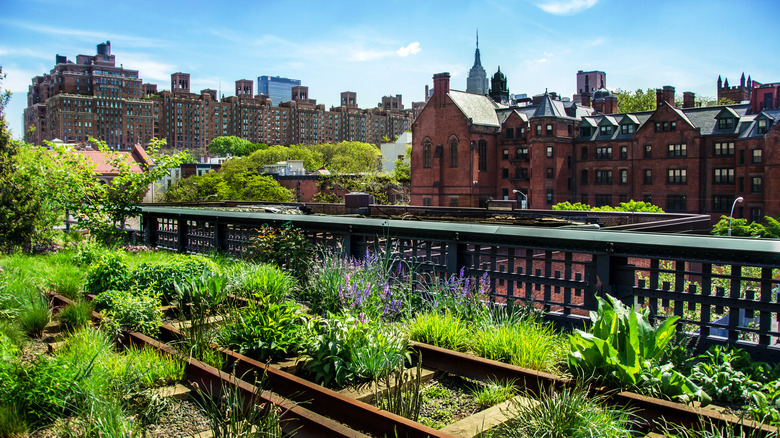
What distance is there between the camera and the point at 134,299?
21.1ft

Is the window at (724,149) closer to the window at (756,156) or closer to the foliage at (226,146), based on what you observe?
the window at (756,156)

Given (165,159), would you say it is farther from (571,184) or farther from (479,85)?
(479,85)

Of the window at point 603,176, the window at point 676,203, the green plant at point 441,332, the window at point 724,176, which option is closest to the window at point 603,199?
the window at point 603,176

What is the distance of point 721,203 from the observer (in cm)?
6131

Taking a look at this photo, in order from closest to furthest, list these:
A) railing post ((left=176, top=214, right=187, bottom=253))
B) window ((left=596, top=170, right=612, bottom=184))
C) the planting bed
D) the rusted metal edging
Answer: the rusted metal edging
the planting bed
railing post ((left=176, top=214, right=187, bottom=253))
window ((left=596, top=170, right=612, bottom=184))

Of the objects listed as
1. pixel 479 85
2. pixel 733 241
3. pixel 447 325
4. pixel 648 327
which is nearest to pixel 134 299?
pixel 447 325

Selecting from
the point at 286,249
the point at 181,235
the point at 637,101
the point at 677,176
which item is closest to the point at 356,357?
the point at 286,249

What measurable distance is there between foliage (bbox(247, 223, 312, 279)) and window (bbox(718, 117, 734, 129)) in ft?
216

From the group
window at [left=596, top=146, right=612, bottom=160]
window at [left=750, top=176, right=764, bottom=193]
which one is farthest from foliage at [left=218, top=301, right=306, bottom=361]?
window at [left=596, top=146, right=612, bottom=160]

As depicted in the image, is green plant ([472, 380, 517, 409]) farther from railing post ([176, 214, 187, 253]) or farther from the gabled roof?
the gabled roof

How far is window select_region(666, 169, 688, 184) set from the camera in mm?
63219

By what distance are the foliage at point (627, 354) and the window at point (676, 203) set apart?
6639 centimetres

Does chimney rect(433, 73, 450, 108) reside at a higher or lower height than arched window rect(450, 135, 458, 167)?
higher

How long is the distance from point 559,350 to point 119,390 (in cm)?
361
